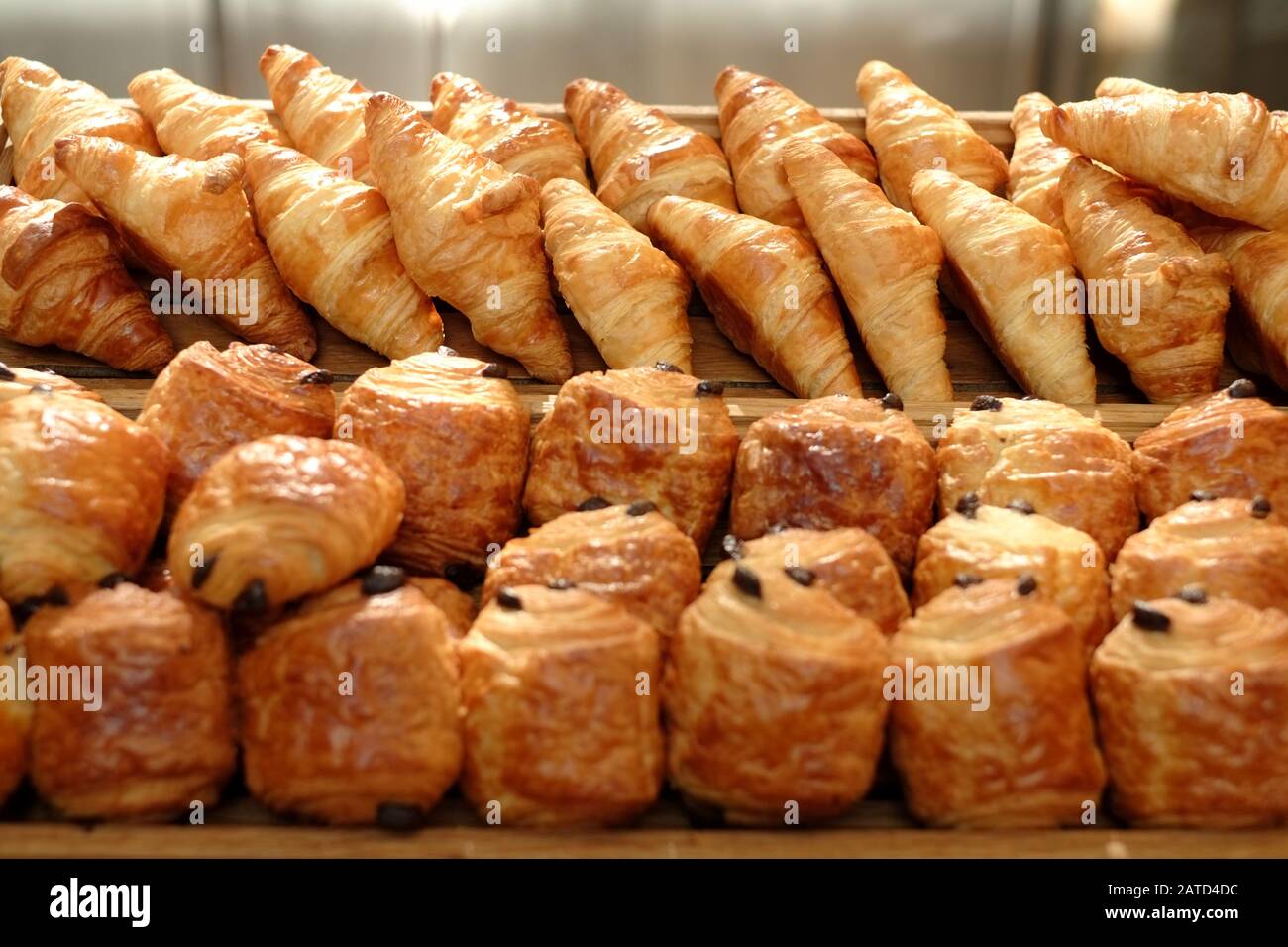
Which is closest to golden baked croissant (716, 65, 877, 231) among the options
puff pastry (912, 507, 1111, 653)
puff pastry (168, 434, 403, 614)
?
puff pastry (912, 507, 1111, 653)

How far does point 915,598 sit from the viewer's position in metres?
2.08

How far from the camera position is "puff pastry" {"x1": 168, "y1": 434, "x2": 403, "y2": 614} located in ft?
5.64

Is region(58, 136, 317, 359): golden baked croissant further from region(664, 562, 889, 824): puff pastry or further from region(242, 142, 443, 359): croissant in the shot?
region(664, 562, 889, 824): puff pastry

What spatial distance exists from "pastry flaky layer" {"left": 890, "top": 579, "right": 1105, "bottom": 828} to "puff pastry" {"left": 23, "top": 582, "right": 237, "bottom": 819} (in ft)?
3.44

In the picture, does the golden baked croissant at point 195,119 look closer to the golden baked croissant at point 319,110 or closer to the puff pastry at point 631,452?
the golden baked croissant at point 319,110

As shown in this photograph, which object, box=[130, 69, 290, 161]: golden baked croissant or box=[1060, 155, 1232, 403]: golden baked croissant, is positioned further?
box=[130, 69, 290, 161]: golden baked croissant

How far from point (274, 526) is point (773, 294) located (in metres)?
1.40

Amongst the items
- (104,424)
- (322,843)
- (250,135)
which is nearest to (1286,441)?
(322,843)

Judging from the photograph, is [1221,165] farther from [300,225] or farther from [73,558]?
[73,558]

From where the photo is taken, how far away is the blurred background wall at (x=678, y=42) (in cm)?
524

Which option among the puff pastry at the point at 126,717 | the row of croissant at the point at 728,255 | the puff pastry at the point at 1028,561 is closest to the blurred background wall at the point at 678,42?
the row of croissant at the point at 728,255

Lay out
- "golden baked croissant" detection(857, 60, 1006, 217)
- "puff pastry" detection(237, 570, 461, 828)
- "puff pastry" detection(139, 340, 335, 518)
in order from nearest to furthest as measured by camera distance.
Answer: "puff pastry" detection(237, 570, 461, 828), "puff pastry" detection(139, 340, 335, 518), "golden baked croissant" detection(857, 60, 1006, 217)

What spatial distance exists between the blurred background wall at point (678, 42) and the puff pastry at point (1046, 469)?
3631 mm
